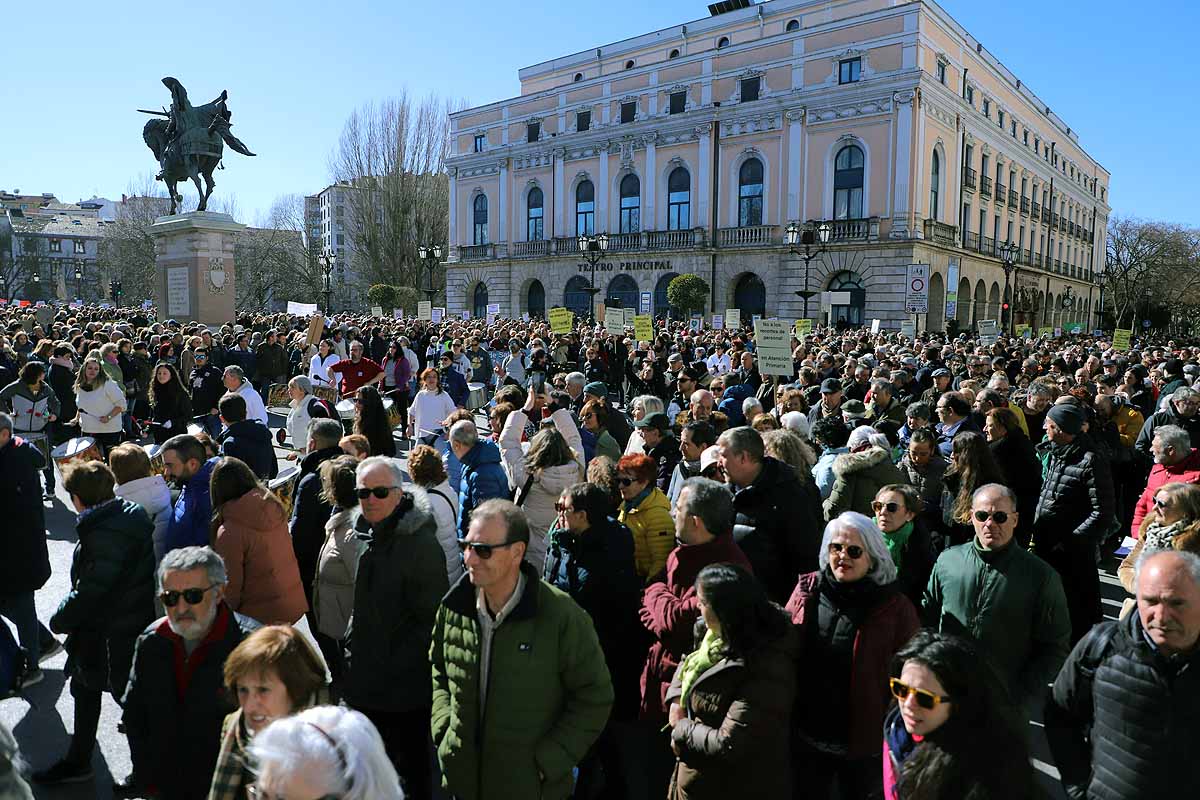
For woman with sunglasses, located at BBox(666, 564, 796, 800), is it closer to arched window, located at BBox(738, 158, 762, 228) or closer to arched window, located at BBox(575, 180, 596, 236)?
arched window, located at BBox(738, 158, 762, 228)

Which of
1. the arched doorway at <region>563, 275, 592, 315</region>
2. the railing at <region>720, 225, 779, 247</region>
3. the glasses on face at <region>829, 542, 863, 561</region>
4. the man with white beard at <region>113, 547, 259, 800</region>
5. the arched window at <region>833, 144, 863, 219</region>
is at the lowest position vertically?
the man with white beard at <region>113, 547, 259, 800</region>

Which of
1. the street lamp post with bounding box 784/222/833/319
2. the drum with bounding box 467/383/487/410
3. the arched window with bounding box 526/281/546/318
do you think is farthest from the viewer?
the arched window with bounding box 526/281/546/318

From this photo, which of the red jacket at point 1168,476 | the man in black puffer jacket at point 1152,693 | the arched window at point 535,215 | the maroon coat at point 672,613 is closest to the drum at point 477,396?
the red jacket at point 1168,476

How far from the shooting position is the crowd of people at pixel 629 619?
2.67 meters

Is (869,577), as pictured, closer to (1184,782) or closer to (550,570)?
(1184,782)

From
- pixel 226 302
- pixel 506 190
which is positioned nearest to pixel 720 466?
pixel 226 302

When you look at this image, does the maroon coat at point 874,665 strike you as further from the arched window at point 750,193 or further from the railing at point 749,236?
the arched window at point 750,193

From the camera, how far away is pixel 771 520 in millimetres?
4582

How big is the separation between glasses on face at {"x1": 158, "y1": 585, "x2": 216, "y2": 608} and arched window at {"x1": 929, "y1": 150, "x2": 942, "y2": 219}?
38.5 metres

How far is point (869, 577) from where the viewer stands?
3.31 m

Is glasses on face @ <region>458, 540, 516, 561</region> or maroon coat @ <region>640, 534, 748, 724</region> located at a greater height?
glasses on face @ <region>458, 540, 516, 561</region>

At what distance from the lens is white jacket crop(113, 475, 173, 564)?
482 centimetres

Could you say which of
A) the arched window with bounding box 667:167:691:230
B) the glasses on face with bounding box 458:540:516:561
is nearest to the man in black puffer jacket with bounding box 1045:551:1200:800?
the glasses on face with bounding box 458:540:516:561

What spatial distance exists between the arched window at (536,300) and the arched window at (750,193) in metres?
13.1
